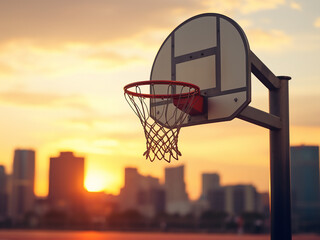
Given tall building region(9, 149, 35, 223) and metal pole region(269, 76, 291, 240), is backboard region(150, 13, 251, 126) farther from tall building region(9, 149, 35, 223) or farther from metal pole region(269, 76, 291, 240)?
tall building region(9, 149, 35, 223)

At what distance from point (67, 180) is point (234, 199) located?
1744 inches

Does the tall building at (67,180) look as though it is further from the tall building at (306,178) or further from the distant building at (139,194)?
the tall building at (306,178)

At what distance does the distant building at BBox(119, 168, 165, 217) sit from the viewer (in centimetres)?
Result: 12723

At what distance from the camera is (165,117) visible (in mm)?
6324

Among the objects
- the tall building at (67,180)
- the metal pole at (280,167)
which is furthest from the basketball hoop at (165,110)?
the tall building at (67,180)

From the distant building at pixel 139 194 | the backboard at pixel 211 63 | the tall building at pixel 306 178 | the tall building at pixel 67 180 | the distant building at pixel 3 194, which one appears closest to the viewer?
the backboard at pixel 211 63

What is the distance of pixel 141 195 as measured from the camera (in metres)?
130

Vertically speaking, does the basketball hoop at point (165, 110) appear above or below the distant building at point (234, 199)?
above

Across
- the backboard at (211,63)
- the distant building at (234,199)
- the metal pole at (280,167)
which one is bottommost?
the distant building at (234,199)

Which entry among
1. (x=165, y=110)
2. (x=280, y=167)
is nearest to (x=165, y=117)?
(x=165, y=110)

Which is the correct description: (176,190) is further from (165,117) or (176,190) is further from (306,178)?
(165,117)

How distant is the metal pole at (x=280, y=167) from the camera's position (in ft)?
20.2

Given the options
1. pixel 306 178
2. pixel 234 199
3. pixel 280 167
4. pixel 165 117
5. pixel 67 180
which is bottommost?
pixel 234 199

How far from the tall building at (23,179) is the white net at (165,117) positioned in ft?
415
